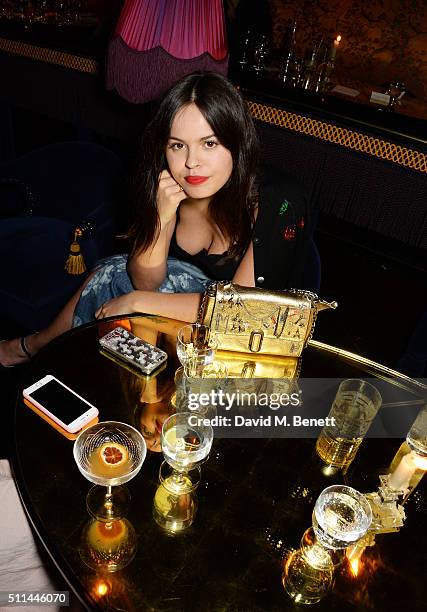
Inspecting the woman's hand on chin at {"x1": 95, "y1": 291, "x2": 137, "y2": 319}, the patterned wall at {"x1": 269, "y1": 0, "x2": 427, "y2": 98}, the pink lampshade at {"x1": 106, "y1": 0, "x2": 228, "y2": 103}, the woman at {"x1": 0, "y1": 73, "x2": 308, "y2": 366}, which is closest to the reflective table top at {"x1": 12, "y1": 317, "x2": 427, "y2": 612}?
the woman's hand on chin at {"x1": 95, "y1": 291, "x2": 137, "y2": 319}

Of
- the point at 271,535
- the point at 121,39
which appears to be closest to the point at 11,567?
the point at 271,535

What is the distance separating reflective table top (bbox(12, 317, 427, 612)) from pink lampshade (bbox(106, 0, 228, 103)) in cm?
123

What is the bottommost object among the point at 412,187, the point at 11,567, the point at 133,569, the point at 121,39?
the point at 11,567

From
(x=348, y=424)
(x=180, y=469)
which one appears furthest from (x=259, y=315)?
(x=180, y=469)

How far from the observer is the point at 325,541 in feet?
3.86

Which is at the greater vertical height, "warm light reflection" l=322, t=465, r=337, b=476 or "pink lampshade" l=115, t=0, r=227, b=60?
"pink lampshade" l=115, t=0, r=227, b=60

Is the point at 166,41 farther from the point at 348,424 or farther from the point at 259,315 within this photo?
the point at 348,424

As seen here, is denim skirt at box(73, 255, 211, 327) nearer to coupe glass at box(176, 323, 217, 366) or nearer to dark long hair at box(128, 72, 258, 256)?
dark long hair at box(128, 72, 258, 256)

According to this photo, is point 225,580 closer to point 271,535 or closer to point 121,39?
point 271,535

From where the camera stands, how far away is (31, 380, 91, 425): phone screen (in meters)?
1.48

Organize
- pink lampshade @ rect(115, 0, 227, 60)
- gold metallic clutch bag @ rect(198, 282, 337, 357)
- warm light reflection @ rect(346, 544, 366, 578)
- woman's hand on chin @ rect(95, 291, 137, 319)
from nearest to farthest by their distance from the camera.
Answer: warm light reflection @ rect(346, 544, 366, 578)
gold metallic clutch bag @ rect(198, 282, 337, 357)
pink lampshade @ rect(115, 0, 227, 60)
woman's hand on chin @ rect(95, 291, 137, 319)

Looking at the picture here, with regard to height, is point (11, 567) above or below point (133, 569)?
below

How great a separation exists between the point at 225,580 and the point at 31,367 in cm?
92

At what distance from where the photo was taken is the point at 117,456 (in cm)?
136
